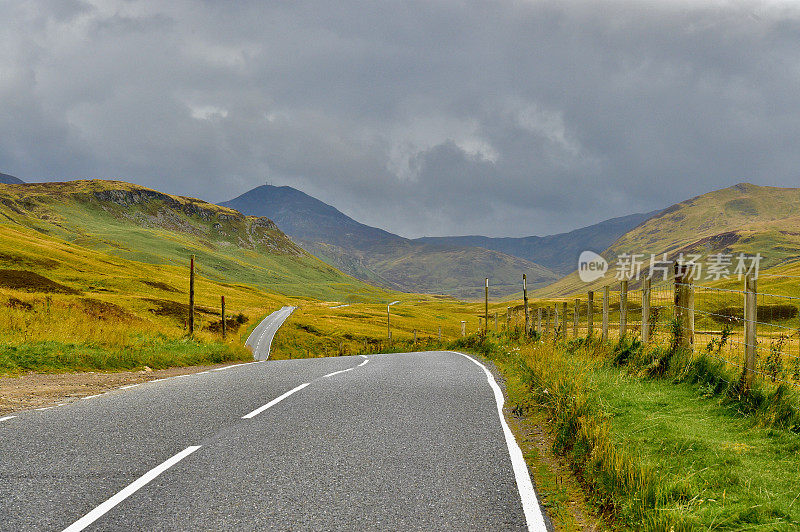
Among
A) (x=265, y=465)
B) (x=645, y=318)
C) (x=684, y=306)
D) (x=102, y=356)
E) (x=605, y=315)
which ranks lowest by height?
(x=102, y=356)

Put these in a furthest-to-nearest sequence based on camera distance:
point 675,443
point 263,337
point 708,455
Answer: point 263,337 → point 675,443 → point 708,455

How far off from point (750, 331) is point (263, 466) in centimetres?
758

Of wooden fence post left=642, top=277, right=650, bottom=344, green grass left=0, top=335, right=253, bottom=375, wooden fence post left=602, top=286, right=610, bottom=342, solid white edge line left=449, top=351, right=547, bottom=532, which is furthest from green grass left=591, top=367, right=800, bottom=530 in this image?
green grass left=0, top=335, right=253, bottom=375

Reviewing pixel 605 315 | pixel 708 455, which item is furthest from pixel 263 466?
pixel 605 315

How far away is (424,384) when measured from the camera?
41.0 feet

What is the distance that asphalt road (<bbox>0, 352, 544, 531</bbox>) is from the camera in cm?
458

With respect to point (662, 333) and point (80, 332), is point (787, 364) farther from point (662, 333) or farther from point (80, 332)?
point (80, 332)

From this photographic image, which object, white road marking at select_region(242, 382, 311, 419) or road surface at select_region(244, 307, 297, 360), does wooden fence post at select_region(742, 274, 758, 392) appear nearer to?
white road marking at select_region(242, 382, 311, 419)

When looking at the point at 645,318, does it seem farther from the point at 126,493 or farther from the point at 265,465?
the point at 126,493

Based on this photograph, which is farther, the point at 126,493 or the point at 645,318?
the point at 645,318

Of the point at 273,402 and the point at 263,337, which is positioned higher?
the point at 273,402

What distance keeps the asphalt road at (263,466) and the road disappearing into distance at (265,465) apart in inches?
0.7

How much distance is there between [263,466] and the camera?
5.93 m

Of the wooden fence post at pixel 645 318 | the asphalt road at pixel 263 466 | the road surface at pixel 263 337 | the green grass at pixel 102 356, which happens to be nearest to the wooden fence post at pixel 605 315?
the wooden fence post at pixel 645 318
